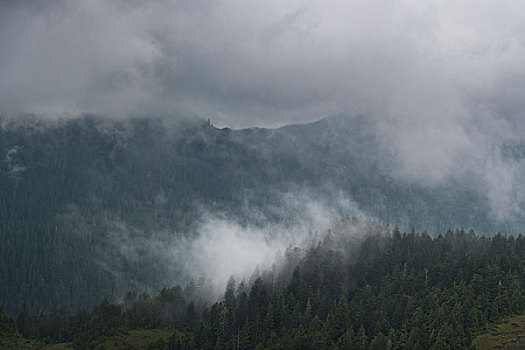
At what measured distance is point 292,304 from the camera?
652 ft

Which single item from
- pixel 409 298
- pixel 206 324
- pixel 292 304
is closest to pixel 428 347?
pixel 409 298

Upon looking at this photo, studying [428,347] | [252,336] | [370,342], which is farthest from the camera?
[252,336]

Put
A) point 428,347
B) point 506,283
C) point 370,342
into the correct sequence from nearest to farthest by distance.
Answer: point 428,347
point 370,342
point 506,283

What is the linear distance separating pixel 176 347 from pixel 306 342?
54.9 meters

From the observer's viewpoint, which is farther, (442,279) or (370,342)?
(442,279)

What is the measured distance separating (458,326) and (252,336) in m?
74.3

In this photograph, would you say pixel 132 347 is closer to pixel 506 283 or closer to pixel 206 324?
pixel 206 324

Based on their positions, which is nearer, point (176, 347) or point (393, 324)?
point (393, 324)

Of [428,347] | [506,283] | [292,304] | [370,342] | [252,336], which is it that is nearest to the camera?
[428,347]

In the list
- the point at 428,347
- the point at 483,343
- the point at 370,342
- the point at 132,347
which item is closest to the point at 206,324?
the point at 132,347

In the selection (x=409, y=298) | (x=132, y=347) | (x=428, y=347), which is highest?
(x=409, y=298)

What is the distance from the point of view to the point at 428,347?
14212 centimetres

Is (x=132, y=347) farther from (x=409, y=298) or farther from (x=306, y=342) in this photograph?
(x=409, y=298)

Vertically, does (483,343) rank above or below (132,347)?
above
